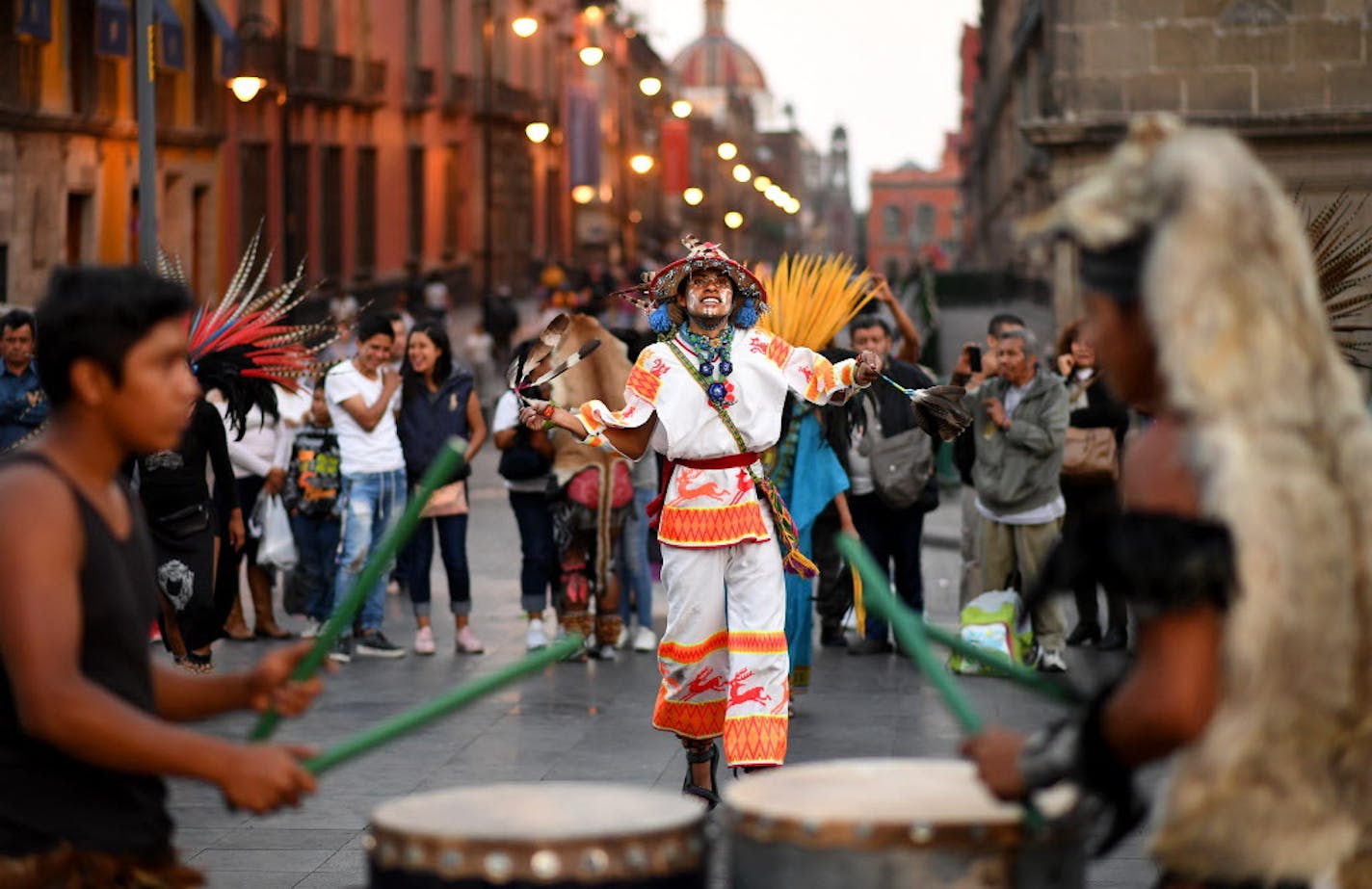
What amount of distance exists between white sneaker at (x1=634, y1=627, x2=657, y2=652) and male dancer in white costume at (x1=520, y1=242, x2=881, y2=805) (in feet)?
13.9

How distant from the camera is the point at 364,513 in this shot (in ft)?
39.2

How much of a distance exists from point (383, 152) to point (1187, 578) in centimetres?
4335

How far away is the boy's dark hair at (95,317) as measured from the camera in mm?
3473

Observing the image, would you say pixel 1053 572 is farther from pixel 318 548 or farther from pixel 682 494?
pixel 318 548

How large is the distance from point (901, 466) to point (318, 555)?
3.19 metres

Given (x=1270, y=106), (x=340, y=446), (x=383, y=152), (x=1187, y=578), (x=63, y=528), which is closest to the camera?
(x=1187, y=578)

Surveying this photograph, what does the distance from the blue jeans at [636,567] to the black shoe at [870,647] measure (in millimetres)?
1142

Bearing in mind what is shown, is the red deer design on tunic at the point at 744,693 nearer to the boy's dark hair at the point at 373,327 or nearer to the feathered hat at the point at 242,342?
the feathered hat at the point at 242,342

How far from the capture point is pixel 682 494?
7949 millimetres

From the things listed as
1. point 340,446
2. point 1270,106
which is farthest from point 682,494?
point 1270,106

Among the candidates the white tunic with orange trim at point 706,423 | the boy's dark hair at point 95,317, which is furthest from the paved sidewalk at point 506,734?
the boy's dark hair at point 95,317

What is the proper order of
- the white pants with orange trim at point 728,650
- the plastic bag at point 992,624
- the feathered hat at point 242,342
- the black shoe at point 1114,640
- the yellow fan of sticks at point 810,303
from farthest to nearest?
the black shoe at point 1114,640
the plastic bag at point 992,624
the yellow fan of sticks at point 810,303
the feathered hat at point 242,342
the white pants with orange trim at point 728,650

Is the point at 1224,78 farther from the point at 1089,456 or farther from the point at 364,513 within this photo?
the point at 364,513

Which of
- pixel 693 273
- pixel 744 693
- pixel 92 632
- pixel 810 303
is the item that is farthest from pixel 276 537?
pixel 92 632
